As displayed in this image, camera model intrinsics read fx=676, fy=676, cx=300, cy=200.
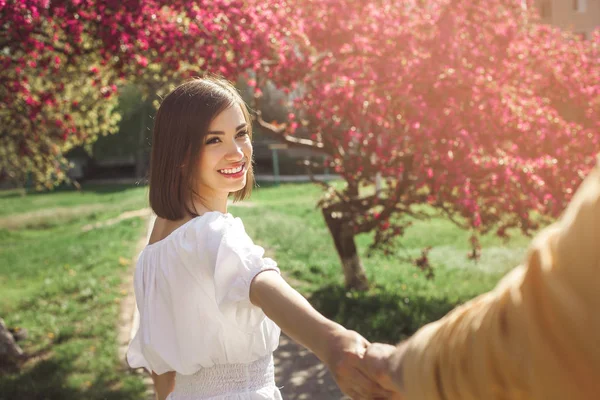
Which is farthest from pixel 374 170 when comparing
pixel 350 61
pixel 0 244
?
pixel 0 244

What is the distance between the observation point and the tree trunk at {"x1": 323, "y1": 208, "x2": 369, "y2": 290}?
7770 millimetres

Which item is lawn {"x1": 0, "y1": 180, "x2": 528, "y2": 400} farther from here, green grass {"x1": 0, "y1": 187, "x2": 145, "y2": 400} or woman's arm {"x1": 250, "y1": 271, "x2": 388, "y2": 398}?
woman's arm {"x1": 250, "y1": 271, "x2": 388, "y2": 398}

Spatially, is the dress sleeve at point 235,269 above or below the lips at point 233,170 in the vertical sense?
below

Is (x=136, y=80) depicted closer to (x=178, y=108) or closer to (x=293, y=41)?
(x=293, y=41)

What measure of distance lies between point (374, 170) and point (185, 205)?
5.12 meters

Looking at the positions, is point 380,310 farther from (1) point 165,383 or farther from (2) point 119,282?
(1) point 165,383

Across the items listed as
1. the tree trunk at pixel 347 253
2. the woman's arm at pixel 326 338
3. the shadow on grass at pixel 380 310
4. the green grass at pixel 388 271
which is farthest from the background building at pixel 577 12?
the woman's arm at pixel 326 338

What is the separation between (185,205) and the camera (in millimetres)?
2145

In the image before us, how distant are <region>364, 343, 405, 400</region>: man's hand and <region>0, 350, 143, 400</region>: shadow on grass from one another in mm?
4083

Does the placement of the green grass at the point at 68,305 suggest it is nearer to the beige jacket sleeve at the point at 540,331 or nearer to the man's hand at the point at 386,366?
the man's hand at the point at 386,366

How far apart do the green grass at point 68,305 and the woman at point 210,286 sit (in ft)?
11.4

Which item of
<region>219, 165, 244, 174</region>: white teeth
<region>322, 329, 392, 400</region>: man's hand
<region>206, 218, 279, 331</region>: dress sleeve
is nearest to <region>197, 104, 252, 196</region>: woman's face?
<region>219, 165, 244, 174</region>: white teeth

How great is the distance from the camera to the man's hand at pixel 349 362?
1.58 m

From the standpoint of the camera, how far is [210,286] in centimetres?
192
